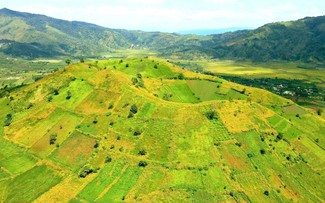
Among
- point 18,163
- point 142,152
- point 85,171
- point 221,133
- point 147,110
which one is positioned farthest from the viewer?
point 147,110

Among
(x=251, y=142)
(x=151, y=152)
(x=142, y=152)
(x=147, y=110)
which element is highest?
(x=147, y=110)

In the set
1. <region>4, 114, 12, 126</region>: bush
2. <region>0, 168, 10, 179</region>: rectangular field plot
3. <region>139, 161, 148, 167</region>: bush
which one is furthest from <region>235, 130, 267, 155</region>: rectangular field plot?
<region>4, 114, 12, 126</region>: bush

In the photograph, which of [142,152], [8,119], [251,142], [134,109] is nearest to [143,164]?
[142,152]

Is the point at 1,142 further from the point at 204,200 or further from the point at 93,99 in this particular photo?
the point at 204,200

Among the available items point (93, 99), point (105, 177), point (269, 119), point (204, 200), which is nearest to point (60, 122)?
point (93, 99)

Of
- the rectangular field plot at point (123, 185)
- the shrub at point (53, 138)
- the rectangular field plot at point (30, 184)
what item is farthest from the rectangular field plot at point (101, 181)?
the shrub at point (53, 138)

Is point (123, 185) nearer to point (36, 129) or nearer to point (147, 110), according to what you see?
point (147, 110)

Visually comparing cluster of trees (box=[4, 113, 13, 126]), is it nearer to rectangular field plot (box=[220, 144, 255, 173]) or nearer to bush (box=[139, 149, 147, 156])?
bush (box=[139, 149, 147, 156])
